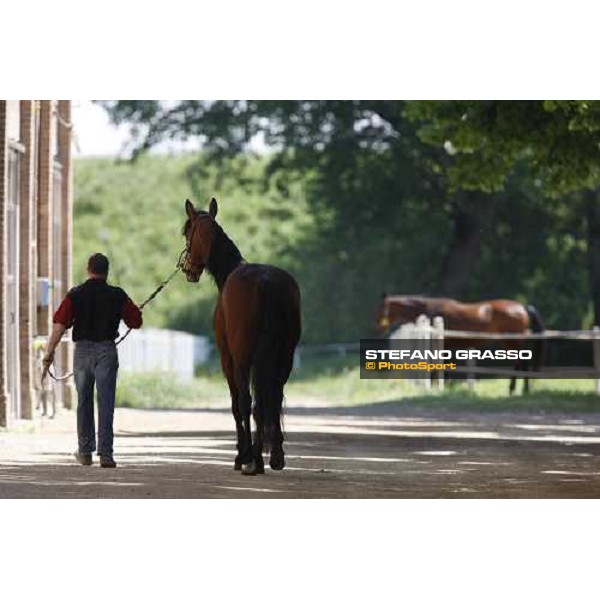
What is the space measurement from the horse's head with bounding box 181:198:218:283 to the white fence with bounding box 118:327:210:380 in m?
3.27

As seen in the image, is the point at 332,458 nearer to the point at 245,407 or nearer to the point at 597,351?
the point at 245,407

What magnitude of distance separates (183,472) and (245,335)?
1328 millimetres

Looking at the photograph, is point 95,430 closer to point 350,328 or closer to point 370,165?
point 350,328

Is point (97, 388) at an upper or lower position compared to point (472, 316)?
lower

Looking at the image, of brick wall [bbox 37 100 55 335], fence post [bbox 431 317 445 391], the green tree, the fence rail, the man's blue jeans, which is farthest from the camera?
the green tree

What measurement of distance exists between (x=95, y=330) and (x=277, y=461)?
181cm

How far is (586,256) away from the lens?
20000 mm

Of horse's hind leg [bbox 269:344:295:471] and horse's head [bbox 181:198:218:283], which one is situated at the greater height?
horse's head [bbox 181:198:218:283]

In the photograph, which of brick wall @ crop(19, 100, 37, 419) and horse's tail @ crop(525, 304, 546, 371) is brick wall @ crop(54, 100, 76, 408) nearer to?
brick wall @ crop(19, 100, 37, 419)

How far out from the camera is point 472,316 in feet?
66.2

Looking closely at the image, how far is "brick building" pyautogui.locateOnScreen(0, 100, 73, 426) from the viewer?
16.7 metres

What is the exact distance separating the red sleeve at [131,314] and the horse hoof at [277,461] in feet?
5.03

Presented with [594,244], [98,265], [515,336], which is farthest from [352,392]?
[98,265]

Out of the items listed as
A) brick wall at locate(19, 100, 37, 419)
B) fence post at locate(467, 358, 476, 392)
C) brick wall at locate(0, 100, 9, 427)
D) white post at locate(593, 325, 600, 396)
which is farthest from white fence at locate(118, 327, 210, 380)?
white post at locate(593, 325, 600, 396)
